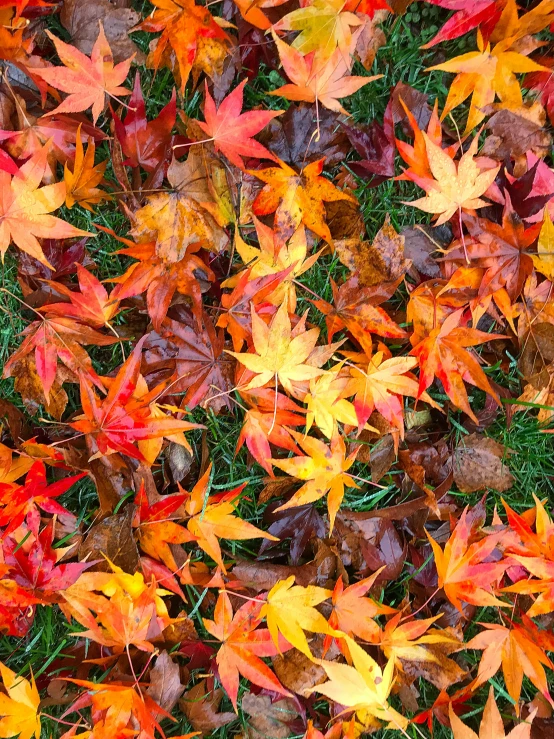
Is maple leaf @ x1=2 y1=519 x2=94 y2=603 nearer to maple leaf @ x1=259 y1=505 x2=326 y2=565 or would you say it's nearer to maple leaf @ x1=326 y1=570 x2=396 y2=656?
maple leaf @ x1=259 y1=505 x2=326 y2=565

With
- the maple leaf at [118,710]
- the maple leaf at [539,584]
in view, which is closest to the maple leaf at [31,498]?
the maple leaf at [118,710]

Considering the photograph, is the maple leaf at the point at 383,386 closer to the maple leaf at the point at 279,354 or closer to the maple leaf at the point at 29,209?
the maple leaf at the point at 279,354

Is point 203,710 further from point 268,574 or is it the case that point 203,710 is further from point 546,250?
point 546,250

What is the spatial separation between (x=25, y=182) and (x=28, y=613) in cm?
99

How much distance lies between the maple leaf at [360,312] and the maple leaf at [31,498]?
68 centimetres

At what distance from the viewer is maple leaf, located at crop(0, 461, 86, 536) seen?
3.84ft

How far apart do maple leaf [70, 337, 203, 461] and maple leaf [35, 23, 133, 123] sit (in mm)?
540

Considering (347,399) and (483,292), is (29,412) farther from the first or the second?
(483,292)

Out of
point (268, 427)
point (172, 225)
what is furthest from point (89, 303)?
point (268, 427)

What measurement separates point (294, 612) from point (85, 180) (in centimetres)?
111

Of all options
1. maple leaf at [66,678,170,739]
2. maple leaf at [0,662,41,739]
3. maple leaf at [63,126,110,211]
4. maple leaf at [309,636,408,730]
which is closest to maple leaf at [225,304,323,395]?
maple leaf at [63,126,110,211]

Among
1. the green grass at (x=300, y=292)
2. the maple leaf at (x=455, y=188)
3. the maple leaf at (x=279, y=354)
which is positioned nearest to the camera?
the maple leaf at (x=279, y=354)

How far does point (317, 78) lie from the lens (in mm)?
1131

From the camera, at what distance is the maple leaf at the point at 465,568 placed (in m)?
→ 1.22
